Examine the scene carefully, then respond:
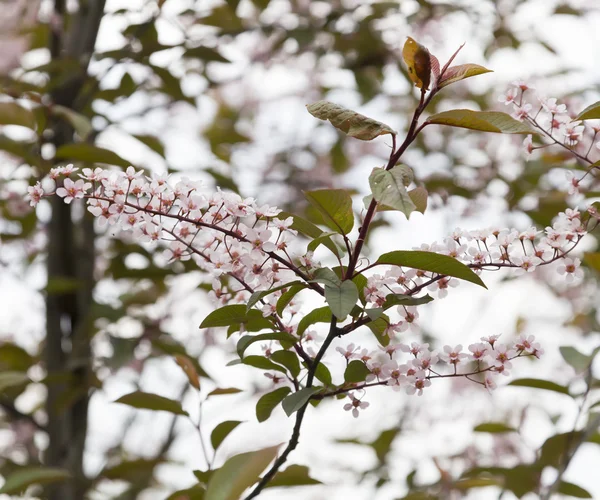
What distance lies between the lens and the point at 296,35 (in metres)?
1.77

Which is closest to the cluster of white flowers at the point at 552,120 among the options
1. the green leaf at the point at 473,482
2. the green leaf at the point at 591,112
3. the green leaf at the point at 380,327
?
the green leaf at the point at 591,112

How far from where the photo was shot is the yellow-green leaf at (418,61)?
632 millimetres

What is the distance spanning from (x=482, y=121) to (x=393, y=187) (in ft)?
0.38

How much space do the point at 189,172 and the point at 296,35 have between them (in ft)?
1.48

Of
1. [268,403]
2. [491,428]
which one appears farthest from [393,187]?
[491,428]

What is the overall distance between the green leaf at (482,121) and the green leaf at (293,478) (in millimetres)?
533

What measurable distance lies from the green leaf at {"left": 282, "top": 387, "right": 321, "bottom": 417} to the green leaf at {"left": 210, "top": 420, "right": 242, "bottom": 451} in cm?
28

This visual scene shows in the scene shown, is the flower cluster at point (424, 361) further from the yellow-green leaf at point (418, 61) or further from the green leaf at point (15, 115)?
the green leaf at point (15, 115)

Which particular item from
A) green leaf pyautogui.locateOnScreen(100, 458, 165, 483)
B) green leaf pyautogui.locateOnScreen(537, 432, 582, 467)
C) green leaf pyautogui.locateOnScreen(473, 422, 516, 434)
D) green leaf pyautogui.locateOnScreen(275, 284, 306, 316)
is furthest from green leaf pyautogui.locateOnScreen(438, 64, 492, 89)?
green leaf pyautogui.locateOnScreen(100, 458, 165, 483)

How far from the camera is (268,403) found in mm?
740

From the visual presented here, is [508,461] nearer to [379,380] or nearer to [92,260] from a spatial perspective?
[92,260]

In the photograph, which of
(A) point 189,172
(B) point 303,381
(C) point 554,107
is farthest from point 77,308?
(C) point 554,107

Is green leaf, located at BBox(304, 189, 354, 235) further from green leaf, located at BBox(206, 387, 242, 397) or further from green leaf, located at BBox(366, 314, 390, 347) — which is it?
green leaf, located at BBox(206, 387, 242, 397)

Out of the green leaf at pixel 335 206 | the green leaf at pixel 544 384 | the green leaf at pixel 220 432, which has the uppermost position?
the green leaf at pixel 335 206
